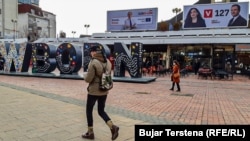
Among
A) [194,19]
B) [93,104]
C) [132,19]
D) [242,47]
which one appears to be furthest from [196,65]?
[93,104]

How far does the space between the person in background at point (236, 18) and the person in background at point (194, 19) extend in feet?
9.55

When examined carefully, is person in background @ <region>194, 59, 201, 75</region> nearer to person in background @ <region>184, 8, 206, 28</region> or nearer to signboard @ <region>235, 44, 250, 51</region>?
signboard @ <region>235, 44, 250, 51</region>

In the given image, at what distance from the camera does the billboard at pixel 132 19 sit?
32531mm

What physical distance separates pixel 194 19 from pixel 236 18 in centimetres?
427

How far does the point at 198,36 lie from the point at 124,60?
12359 millimetres

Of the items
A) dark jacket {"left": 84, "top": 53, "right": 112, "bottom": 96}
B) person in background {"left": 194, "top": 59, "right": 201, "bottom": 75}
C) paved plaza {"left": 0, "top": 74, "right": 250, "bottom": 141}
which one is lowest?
paved plaza {"left": 0, "top": 74, "right": 250, "bottom": 141}

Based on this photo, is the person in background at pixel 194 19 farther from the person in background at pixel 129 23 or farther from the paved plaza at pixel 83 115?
the paved plaza at pixel 83 115

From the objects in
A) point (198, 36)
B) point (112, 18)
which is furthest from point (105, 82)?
point (112, 18)

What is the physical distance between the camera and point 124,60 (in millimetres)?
18641

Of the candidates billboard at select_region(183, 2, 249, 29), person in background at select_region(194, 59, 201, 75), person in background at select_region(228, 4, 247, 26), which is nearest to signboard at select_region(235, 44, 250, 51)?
billboard at select_region(183, 2, 249, 29)

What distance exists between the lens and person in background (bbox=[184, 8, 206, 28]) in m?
29.9

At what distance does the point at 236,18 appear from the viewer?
28.5 meters

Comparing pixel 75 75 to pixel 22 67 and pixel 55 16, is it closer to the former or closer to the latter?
pixel 22 67

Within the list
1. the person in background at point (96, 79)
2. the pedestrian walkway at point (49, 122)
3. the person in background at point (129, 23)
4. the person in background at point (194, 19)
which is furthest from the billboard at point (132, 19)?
the person in background at point (96, 79)
